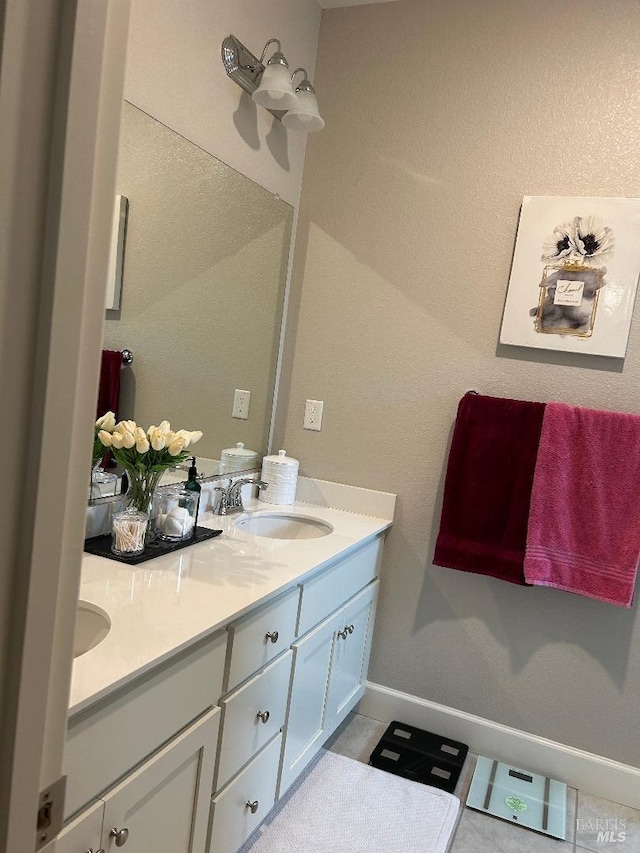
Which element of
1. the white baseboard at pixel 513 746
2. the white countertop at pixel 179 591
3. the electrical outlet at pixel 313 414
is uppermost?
the electrical outlet at pixel 313 414

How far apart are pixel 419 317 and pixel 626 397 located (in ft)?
2.44

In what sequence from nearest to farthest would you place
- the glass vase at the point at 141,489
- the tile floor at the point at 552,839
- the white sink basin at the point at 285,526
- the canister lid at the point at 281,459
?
the glass vase at the point at 141,489
the tile floor at the point at 552,839
the white sink basin at the point at 285,526
the canister lid at the point at 281,459

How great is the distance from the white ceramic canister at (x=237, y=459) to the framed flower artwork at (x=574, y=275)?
1.01m

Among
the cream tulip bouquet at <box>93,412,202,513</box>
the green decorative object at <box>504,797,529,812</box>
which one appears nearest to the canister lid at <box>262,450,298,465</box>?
the cream tulip bouquet at <box>93,412,202,513</box>

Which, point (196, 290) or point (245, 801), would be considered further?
point (196, 290)

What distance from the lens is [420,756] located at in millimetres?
2221

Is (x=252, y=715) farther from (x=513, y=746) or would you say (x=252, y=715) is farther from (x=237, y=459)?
(x=513, y=746)

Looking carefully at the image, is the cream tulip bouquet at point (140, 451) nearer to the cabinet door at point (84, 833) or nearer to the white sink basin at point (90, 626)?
the white sink basin at point (90, 626)

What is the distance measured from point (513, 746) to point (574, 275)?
1.64 m

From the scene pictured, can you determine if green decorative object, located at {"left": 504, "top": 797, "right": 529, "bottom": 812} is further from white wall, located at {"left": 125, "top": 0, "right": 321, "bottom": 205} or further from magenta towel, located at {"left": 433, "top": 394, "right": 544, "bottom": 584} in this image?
white wall, located at {"left": 125, "top": 0, "right": 321, "bottom": 205}

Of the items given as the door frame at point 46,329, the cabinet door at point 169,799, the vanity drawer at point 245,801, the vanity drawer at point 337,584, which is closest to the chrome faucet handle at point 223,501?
the vanity drawer at point 337,584

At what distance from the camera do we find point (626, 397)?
6.82 feet

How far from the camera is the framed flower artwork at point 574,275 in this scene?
80.5 inches

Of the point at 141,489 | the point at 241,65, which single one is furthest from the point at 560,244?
the point at 141,489
